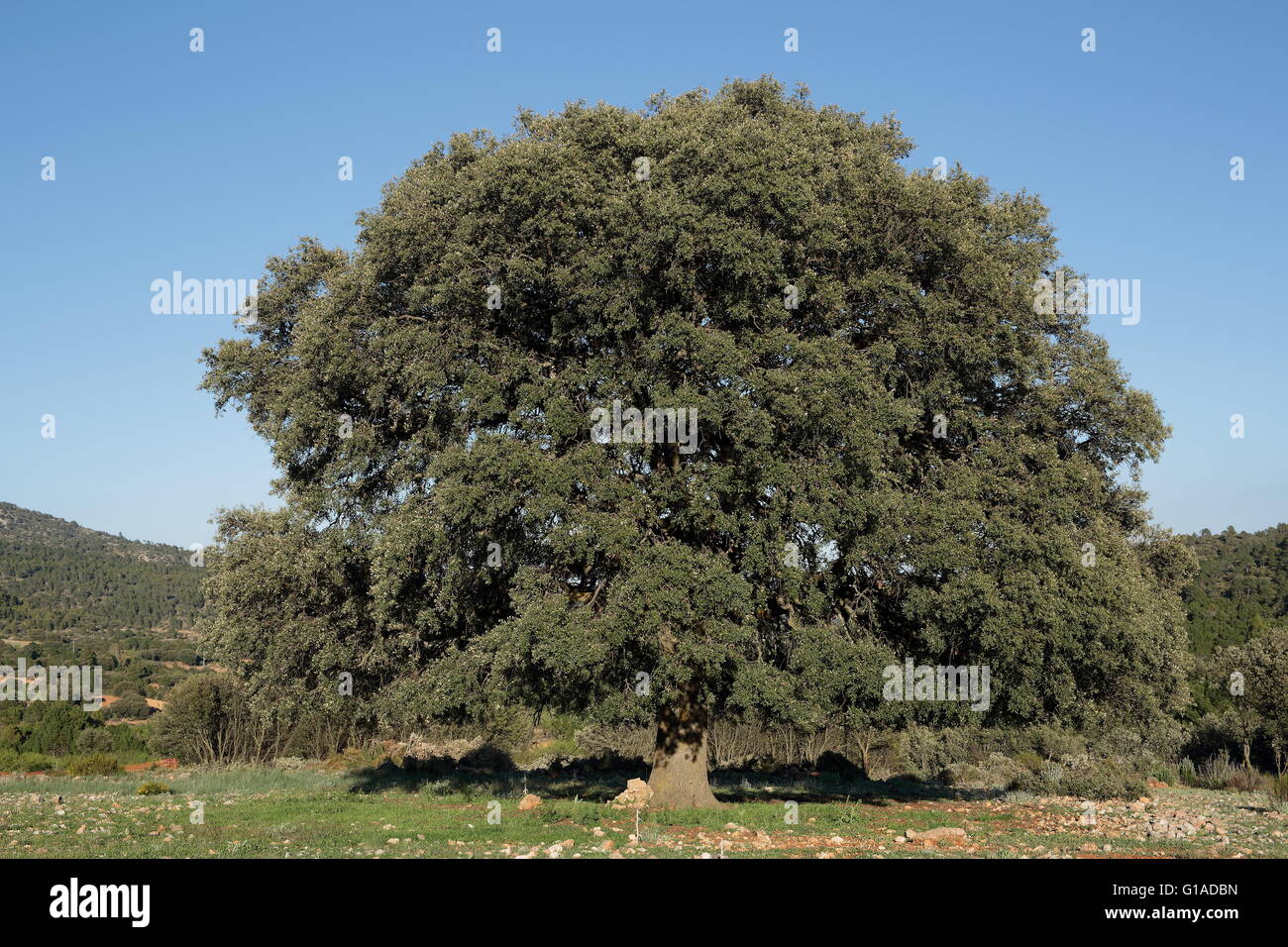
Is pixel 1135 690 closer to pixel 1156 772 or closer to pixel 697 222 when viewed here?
pixel 697 222

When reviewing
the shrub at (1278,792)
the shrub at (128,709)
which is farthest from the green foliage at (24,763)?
the shrub at (1278,792)

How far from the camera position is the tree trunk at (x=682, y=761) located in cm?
2028

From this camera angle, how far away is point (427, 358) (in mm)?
18625

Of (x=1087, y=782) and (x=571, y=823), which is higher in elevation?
(x=571, y=823)

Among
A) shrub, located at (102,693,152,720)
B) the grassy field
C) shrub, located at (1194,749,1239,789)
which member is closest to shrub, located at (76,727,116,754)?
shrub, located at (102,693,152,720)

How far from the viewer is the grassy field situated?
14.1 m

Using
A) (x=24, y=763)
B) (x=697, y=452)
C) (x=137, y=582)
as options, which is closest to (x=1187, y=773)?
(x=697, y=452)

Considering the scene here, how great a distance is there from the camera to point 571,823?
1777 cm

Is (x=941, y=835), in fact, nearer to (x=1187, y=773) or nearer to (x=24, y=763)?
(x=1187, y=773)

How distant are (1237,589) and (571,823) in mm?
69114

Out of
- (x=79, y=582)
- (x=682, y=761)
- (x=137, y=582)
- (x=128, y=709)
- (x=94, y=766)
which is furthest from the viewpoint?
(x=137, y=582)
